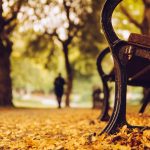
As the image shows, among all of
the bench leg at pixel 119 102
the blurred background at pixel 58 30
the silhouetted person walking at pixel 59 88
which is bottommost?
the bench leg at pixel 119 102

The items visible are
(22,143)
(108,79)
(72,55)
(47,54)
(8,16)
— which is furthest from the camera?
(72,55)

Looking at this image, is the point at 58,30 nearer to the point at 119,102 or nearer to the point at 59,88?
the point at 59,88

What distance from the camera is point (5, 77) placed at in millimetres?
25625

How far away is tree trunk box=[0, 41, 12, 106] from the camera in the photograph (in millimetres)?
24973

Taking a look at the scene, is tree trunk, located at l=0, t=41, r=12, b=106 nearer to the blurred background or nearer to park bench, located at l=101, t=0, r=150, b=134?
the blurred background

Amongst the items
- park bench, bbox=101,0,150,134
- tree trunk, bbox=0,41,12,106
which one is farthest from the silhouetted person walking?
park bench, bbox=101,0,150,134

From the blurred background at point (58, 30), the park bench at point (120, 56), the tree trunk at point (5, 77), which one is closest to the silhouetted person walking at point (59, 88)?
the blurred background at point (58, 30)

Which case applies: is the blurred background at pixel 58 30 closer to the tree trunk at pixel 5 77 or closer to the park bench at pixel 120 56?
the tree trunk at pixel 5 77

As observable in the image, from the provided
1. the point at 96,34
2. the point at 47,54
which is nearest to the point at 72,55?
the point at 47,54

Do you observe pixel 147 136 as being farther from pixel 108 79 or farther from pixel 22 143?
pixel 108 79

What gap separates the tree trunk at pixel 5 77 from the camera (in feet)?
81.9

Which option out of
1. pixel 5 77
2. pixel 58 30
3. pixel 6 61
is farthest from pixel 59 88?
pixel 58 30

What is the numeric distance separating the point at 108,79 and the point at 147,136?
4626 millimetres

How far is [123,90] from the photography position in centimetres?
619
